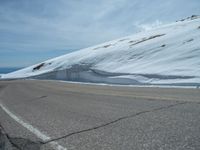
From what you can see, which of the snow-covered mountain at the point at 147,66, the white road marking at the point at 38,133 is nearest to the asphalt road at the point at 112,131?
the white road marking at the point at 38,133

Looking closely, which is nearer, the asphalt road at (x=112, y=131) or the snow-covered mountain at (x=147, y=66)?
the asphalt road at (x=112, y=131)

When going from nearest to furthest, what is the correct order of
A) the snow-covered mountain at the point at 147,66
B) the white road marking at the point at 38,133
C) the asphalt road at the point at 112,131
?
the asphalt road at the point at 112,131 → the white road marking at the point at 38,133 → the snow-covered mountain at the point at 147,66

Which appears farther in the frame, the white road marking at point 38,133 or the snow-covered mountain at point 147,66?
the snow-covered mountain at point 147,66

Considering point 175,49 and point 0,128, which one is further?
point 175,49

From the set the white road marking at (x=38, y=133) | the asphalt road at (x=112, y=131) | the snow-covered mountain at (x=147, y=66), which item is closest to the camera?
the asphalt road at (x=112, y=131)

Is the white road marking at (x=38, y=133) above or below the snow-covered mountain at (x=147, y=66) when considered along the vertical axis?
below

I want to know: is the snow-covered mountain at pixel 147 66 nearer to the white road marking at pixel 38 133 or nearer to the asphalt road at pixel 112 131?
the asphalt road at pixel 112 131

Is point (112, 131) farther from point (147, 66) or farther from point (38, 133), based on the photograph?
point (147, 66)

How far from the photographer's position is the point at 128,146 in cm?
434

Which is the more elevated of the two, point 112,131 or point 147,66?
point 147,66

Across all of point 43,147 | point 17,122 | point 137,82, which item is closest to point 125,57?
point 137,82

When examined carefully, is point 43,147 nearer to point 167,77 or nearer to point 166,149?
point 166,149

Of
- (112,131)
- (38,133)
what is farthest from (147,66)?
(112,131)

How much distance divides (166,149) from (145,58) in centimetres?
3274
